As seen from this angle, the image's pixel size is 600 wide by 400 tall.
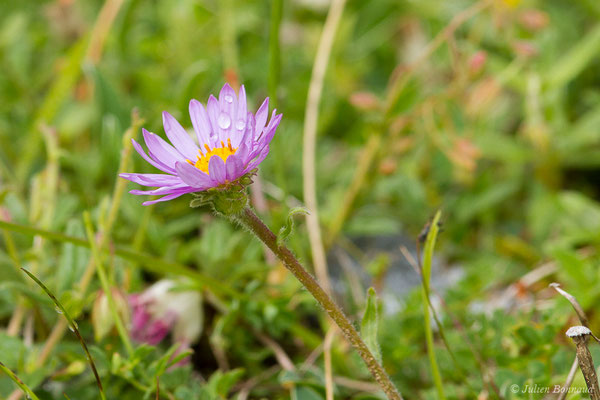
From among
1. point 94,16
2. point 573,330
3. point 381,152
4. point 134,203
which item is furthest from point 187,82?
point 573,330

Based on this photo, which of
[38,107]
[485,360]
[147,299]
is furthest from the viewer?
[38,107]

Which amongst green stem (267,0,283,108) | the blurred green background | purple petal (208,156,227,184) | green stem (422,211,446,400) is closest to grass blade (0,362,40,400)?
the blurred green background

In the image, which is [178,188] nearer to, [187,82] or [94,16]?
[187,82]

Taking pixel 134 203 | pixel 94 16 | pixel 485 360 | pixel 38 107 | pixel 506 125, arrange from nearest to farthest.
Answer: pixel 485 360 < pixel 134 203 < pixel 38 107 < pixel 506 125 < pixel 94 16

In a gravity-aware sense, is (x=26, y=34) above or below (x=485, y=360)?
above

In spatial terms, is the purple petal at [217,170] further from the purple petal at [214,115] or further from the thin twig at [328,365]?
the thin twig at [328,365]

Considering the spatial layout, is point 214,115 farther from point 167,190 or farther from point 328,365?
point 328,365

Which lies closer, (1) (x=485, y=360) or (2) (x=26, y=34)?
(1) (x=485, y=360)

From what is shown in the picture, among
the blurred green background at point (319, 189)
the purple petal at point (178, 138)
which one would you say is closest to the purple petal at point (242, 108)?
the purple petal at point (178, 138)
